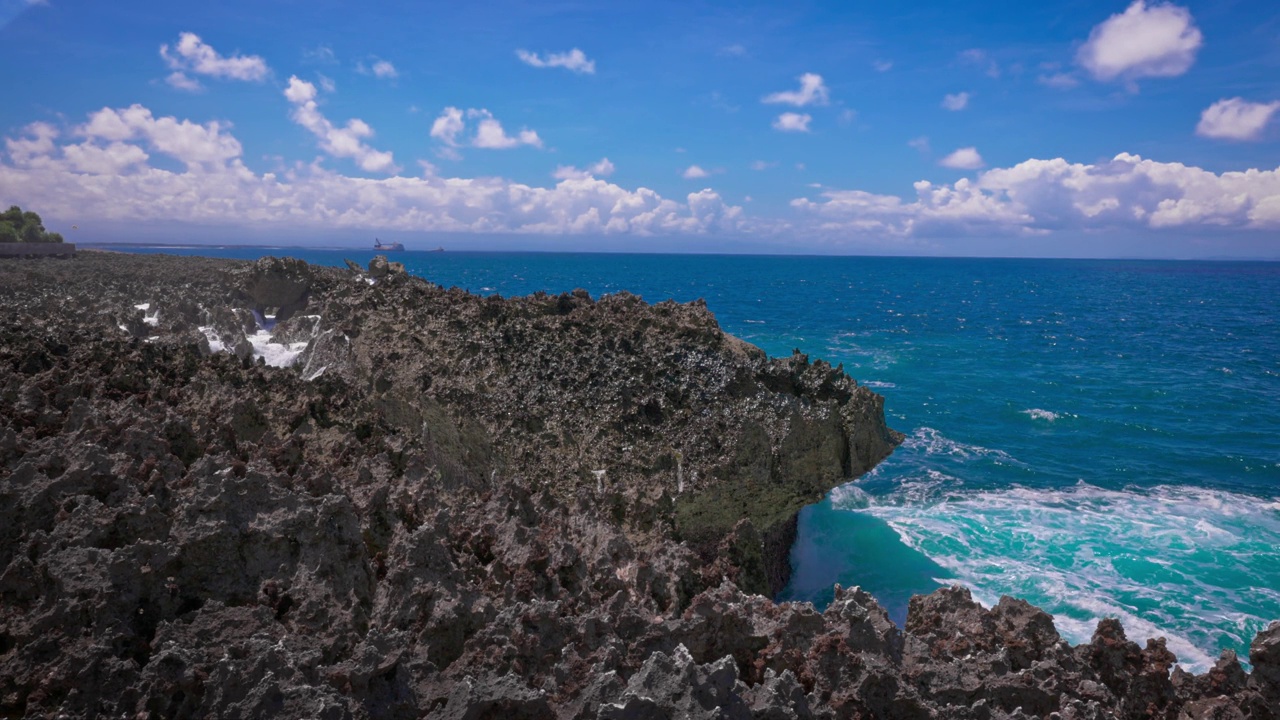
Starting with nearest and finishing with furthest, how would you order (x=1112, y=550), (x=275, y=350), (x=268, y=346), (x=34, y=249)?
(x=1112, y=550), (x=275, y=350), (x=268, y=346), (x=34, y=249)

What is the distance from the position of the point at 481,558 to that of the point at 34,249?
65.2m

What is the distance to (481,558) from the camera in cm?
956

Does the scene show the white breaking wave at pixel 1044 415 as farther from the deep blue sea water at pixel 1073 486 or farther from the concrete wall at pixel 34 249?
the concrete wall at pixel 34 249

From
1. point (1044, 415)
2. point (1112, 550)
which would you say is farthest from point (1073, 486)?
point (1044, 415)

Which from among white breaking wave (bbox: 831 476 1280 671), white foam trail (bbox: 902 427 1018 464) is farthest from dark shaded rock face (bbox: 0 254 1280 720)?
white foam trail (bbox: 902 427 1018 464)

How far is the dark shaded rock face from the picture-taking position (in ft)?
20.5

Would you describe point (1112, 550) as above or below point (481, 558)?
below

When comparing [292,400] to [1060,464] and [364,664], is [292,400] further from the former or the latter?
[1060,464]

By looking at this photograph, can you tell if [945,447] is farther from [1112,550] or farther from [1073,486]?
[1112,550]

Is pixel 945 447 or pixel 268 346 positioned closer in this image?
pixel 268 346

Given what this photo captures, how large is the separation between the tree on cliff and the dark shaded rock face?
64276 mm

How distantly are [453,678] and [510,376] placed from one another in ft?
36.2

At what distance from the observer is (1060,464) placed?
27.6 metres

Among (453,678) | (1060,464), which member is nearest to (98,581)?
(453,678)
